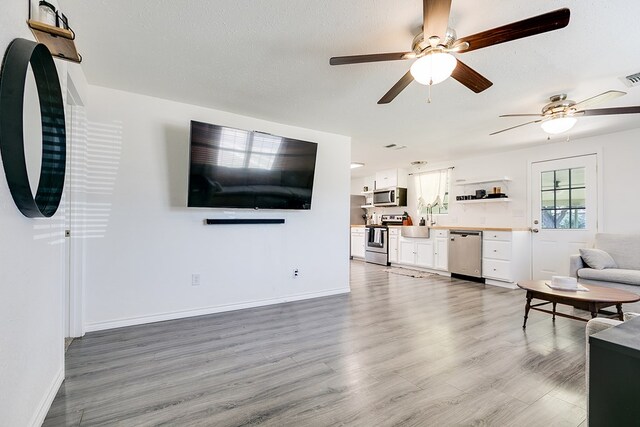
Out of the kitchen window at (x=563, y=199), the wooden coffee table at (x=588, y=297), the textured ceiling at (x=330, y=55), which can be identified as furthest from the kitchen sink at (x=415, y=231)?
the wooden coffee table at (x=588, y=297)

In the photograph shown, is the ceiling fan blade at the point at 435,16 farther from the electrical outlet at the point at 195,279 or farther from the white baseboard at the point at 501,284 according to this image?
the white baseboard at the point at 501,284

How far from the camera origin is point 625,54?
7.26ft

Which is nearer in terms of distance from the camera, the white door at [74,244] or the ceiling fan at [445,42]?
the ceiling fan at [445,42]

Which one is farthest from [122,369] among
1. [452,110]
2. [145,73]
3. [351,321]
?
[452,110]

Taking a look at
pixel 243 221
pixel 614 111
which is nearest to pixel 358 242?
pixel 243 221

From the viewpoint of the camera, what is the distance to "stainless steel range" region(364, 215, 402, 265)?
22.5 feet

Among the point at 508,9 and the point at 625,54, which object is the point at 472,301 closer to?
the point at 625,54

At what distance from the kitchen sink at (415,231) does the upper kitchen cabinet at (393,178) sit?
1.12 metres

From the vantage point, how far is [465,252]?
17.5 feet

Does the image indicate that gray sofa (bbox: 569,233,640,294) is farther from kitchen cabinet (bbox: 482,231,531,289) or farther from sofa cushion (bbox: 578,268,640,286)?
kitchen cabinet (bbox: 482,231,531,289)

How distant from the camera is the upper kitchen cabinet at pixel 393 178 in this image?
7.04 metres

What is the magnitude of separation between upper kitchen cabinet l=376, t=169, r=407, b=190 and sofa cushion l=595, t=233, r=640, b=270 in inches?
148

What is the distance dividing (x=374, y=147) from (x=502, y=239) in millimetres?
2580

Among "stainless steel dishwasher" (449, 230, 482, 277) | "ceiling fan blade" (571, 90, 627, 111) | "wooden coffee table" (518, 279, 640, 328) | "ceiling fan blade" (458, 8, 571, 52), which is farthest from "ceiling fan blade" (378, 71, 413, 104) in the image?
"stainless steel dishwasher" (449, 230, 482, 277)
